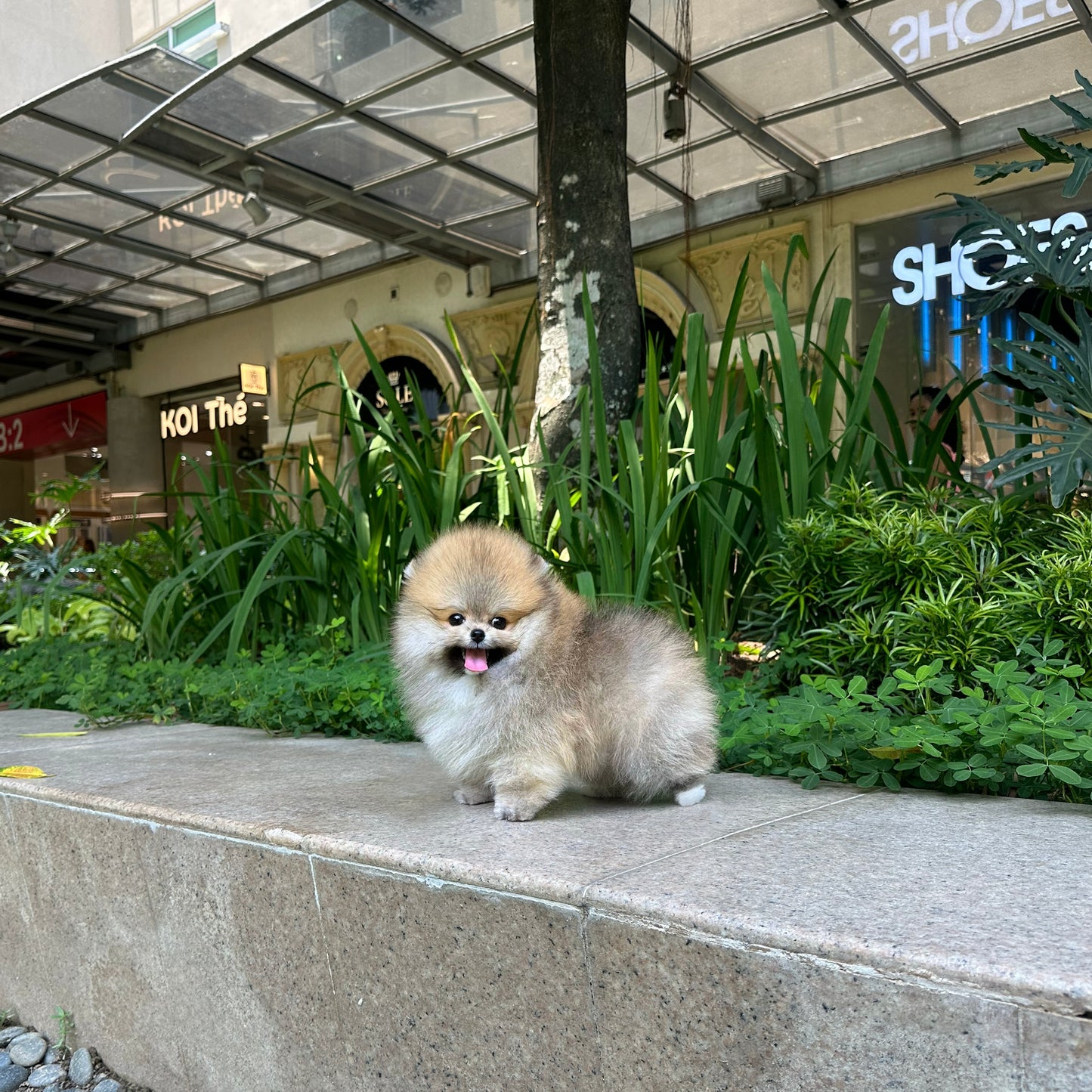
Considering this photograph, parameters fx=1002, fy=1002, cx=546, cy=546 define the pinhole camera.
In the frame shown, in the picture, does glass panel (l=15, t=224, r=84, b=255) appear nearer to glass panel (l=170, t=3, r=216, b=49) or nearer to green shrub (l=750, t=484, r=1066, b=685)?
glass panel (l=170, t=3, r=216, b=49)

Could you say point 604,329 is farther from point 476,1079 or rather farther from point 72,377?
point 72,377

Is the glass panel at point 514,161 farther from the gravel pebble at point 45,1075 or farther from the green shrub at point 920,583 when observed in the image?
the gravel pebble at point 45,1075

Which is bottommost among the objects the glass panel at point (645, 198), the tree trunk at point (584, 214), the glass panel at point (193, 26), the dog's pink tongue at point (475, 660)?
the dog's pink tongue at point (475, 660)

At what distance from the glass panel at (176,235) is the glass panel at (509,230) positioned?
2547mm

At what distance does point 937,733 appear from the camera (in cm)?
188

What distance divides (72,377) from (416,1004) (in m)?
15.5

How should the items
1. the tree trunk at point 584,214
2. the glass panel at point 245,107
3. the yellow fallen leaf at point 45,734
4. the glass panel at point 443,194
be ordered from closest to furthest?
the yellow fallen leaf at point 45,734
the tree trunk at point 584,214
the glass panel at point 245,107
the glass panel at point 443,194

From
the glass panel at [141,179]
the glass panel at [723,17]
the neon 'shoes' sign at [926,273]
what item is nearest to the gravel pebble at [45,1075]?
the glass panel at [723,17]

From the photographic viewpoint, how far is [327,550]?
3619mm

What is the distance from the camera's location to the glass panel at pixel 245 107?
7383mm

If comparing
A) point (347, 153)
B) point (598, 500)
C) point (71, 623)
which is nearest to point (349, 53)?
point (347, 153)

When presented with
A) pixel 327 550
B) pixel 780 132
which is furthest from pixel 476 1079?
pixel 780 132

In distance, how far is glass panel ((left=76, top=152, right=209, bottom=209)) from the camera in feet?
27.8

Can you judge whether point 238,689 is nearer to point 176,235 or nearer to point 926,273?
point 926,273
